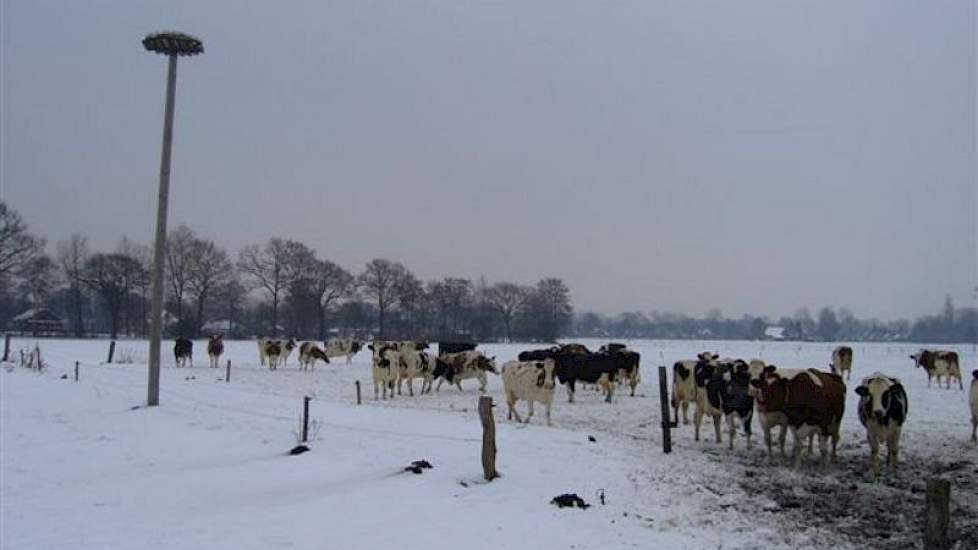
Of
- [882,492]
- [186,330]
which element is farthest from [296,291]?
[882,492]

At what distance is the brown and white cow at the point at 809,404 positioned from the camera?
13.6 meters

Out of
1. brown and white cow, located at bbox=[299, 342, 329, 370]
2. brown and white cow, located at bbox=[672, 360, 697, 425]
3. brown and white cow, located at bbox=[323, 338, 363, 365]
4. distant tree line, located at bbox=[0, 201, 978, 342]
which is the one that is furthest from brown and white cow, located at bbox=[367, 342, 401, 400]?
distant tree line, located at bbox=[0, 201, 978, 342]

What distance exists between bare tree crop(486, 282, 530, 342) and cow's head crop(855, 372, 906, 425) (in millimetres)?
98504

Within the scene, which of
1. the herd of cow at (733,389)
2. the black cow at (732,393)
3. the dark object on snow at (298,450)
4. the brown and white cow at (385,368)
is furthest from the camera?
the brown and white cow at (385,368)

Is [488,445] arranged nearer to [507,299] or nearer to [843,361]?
[843,361]

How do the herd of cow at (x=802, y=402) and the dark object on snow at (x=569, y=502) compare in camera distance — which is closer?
the dark object on snow at (x=569, y=502)

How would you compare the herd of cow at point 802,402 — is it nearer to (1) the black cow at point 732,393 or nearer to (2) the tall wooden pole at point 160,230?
(1) the black cow at point 732,393

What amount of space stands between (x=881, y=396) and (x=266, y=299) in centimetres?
9556

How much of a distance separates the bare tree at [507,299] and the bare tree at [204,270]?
40.7 metres

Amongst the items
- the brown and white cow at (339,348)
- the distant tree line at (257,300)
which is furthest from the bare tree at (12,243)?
the brown and white cow at (339,348)

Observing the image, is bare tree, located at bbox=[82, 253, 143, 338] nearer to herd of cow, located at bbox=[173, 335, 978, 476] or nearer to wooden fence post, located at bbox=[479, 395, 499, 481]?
herd of cow, located at bbox=[173, 335, 978, 476]

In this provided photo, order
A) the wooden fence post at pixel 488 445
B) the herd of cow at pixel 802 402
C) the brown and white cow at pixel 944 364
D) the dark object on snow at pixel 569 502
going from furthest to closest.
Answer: the brown and white cow at pixel 944 364 < the herd of cow at pixel 802 402 < the wooden fence post at pixel 488 445 < the dark object on snow at pixel 569 502

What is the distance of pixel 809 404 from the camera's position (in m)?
13.7

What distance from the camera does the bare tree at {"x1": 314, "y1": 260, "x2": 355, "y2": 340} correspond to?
96125 mm
